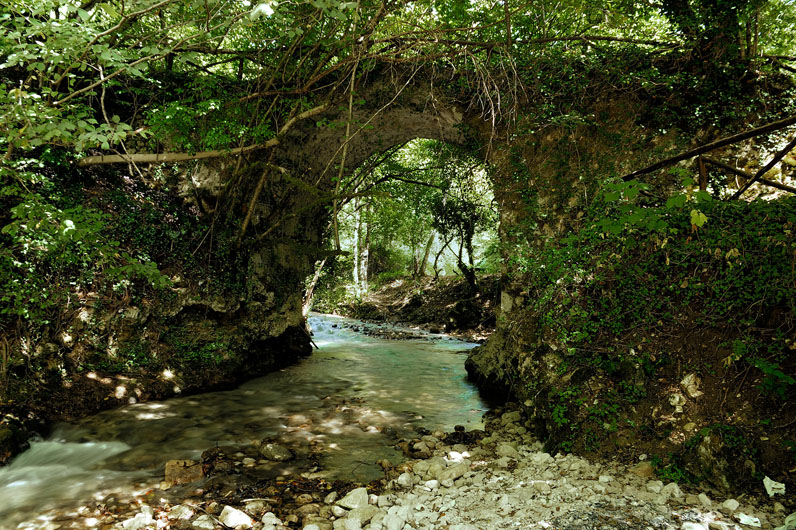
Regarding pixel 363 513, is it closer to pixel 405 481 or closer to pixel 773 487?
pixel 405 481

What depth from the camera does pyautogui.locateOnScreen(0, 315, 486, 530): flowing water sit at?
4047 mm

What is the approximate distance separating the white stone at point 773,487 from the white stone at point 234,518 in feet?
13.7

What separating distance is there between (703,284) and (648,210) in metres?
0.99

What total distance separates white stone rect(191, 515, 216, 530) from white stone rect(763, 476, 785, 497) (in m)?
4.50

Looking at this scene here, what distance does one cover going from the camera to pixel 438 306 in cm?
1752

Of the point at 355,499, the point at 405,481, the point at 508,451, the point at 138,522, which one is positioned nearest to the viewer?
the point at 138,522

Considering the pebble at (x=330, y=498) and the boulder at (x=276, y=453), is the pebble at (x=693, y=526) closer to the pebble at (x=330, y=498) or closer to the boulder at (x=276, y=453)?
the pebble at (x=330, y=498)

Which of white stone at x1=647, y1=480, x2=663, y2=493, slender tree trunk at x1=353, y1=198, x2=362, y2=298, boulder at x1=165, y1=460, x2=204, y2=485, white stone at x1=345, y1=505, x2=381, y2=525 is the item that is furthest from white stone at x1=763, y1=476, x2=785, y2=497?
slender tree trunk at x1=353, y1=198, x2=362, y2=298

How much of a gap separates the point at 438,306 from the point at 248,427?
12612 millimetres

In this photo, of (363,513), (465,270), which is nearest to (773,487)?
(363,513)

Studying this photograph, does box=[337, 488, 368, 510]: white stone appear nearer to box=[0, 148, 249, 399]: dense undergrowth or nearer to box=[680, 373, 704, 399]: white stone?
box=[680, 373, 704, 399]: white stone

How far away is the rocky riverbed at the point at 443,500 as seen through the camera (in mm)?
2834

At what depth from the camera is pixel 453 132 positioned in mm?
8680

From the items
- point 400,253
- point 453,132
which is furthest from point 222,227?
point 400,253
